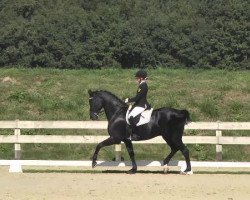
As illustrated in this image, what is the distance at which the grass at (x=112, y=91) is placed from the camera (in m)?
17.8

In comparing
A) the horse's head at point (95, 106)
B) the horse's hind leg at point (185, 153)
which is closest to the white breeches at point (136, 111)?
the horse's head at point (95, 106)

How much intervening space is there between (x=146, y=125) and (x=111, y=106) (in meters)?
0.93

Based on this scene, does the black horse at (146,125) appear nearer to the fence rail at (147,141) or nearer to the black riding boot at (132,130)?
the black riding boot at (132,130)

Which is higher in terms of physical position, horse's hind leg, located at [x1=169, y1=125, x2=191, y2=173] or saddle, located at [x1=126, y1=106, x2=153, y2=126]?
saddle, located at [x1=126, y1=106, x2=153, y2=126]

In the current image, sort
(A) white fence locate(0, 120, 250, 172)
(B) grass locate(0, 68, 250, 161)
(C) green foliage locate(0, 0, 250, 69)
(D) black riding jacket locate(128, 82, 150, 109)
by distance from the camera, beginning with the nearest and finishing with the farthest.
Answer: (D) black riding jacket locate(128, 82, 150, 109), (A) white fence locate(0, 120, 250, 172), (B) grass locate(0, 68, 250, 161), (C) green foliage locate(0, 0, 250, 69)

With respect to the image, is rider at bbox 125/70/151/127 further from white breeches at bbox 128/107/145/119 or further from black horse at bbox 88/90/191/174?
black horse at bbox 88/90/191/174

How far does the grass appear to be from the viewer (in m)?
17.8

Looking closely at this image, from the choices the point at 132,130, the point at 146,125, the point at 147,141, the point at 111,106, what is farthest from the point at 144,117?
the point at 147,141

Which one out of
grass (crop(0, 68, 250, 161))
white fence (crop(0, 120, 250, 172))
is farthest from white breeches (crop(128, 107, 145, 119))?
grass (crop(0, 68, 250, 161))
